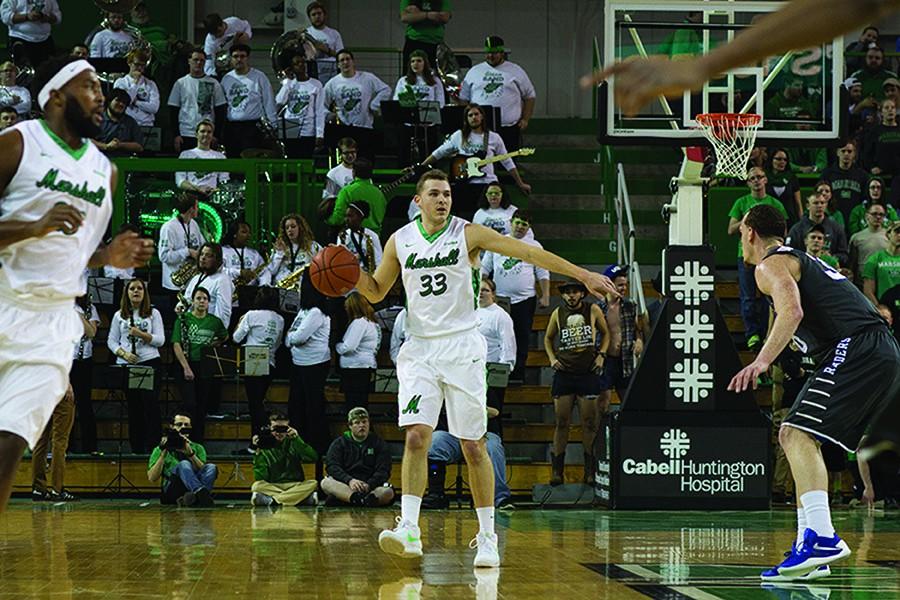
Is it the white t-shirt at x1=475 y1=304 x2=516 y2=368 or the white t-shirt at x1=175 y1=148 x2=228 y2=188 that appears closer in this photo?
the white t-shirt at x1=475 y1=304 x2=516 y2=368

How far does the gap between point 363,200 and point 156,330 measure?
3.50 m

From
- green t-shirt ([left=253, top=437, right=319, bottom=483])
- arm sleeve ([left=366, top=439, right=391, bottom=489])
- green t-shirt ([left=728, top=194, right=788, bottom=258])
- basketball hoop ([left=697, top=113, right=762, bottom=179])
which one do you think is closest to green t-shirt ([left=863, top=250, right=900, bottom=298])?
green t-shirt ([left=728, top=194, right=788, bottom=258])

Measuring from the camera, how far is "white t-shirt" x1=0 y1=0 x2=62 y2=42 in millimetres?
21766

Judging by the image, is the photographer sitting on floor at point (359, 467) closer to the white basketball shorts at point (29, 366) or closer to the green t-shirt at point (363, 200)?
the green t-shirt at point (363, 200)

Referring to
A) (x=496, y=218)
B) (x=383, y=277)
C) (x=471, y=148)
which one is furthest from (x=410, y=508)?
(x=471, y=148)

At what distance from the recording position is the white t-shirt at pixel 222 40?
21578 mm

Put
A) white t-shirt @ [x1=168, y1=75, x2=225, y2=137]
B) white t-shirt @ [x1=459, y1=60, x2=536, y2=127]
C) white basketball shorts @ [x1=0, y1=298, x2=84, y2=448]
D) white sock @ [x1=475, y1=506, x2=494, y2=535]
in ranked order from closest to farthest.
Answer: white basketball shorts @ [x1=0, y1=298, x2=84, y2=448]
white sock @ [x1=475, y1=506, x2=494, y2=535]
white t-shirt @ [x1=168, y1=75, x2=225, y2=137]
white t-shirt @ [x1=459, y1=60, x2=536, y2=127]

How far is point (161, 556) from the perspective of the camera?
30.8ft

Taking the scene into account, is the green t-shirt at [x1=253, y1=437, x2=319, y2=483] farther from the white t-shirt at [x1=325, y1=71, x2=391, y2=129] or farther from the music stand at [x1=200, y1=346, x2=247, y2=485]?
the white t-shirt at [x1=325, y1=71, x2=391, y2=129]

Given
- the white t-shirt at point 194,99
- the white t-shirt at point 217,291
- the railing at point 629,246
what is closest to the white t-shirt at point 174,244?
the white t-shirt at point 217,291

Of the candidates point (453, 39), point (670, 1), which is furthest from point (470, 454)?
point (453, 39)

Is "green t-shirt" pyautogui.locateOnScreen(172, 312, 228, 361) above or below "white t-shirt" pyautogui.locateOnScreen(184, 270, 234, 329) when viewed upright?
below

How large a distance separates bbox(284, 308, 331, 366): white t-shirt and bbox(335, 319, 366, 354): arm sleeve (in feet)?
0.73

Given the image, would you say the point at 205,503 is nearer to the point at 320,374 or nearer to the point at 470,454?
the point at 320,374
